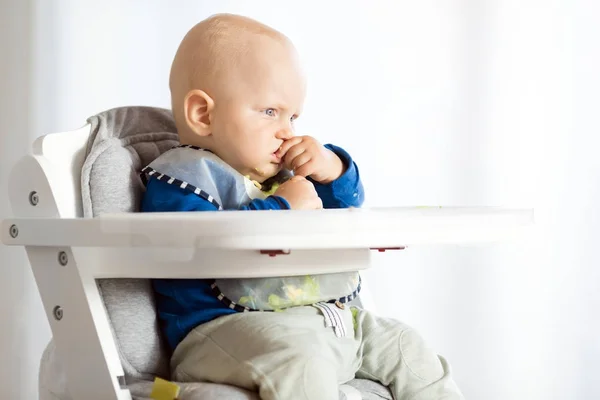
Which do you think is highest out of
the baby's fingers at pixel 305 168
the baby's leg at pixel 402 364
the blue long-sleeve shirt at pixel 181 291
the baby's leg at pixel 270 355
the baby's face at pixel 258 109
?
the baby's face at pixel 258 109

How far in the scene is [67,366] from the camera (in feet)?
3.22

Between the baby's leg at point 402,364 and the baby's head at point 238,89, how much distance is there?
0.29 metres

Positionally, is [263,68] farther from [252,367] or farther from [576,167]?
[576,167]

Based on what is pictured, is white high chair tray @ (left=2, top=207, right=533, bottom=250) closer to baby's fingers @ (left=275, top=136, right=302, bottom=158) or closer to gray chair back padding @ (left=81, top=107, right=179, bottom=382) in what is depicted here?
gray chair back padding @ (left=81, top=107, right=179, bottom=382)

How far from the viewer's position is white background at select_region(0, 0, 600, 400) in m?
1.87

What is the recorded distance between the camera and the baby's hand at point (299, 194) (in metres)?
1.05

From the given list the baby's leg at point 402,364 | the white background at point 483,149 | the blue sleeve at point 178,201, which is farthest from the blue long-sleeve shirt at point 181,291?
the white background at point 483,149

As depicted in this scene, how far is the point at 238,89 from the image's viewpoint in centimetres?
112

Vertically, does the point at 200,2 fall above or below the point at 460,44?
above

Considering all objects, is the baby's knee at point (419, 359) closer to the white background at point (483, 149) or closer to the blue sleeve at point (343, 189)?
the blue sleeve at point (343, 189)

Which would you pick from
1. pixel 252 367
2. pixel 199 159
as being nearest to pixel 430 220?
pixel 252 367

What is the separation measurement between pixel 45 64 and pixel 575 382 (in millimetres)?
1412

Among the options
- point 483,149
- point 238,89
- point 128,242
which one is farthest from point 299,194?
point 483,149

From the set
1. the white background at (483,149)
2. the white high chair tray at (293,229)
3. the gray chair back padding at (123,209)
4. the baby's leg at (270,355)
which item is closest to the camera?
the white high chair tray at (293,229)
